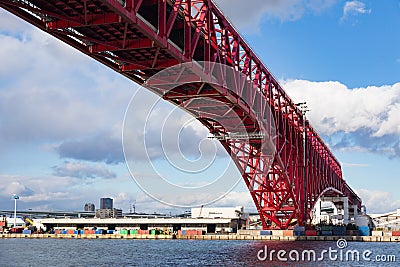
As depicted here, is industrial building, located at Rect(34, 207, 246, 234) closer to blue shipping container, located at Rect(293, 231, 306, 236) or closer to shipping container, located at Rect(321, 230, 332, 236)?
shipping container, located at Rect(321, 230, 332, 236)

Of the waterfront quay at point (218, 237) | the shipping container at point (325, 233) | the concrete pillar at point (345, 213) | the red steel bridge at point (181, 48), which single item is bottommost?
the waterfront quay at point (218, 237)

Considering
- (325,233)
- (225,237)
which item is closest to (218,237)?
(225,237)

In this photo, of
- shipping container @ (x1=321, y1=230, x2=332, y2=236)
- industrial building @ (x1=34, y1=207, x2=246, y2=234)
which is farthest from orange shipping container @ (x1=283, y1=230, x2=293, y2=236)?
industrial building @ (x1=34, y1=207, x2=246, y2=234)

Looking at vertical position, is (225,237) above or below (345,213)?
below

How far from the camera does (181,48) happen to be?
49.1 m

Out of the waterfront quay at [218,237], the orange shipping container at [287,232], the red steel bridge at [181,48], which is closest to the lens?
the red steel bridge at [181,48]

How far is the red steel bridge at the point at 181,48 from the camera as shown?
127ft

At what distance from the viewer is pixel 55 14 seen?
37.7m

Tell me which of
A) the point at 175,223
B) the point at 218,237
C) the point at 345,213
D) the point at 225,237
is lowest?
the point at 218,237

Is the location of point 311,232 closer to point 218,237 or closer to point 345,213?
point 218,237

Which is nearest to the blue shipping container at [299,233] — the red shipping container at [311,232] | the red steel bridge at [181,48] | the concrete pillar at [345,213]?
the red shipping container at [311,232]

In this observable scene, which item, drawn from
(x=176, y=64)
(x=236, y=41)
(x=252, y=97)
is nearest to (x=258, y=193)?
(x=252, y=97)

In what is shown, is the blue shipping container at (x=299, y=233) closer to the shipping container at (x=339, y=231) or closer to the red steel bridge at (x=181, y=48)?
the red steel bridge at (x=181, y=48)

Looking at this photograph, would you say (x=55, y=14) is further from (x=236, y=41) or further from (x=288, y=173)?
(x=288, y=173)
